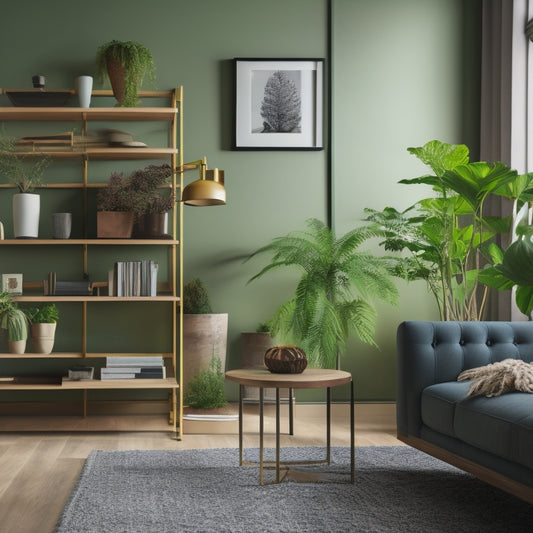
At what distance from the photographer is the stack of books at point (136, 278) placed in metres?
4.27

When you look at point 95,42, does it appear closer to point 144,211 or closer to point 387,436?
point 144,211

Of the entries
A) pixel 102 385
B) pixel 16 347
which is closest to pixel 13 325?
pixel 16 347

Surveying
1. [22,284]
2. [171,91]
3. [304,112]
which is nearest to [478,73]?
[304,112]

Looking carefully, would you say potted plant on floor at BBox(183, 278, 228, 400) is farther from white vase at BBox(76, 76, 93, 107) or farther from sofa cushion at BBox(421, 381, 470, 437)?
sofa cushion at BBox(421, 381, 470, 437)

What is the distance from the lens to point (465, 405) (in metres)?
2.71

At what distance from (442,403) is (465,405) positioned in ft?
0.56

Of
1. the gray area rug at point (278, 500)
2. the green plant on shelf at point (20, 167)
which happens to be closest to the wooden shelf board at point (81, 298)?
the green plant on shelf at point (20, 167)

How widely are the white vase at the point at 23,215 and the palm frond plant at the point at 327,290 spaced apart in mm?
1391

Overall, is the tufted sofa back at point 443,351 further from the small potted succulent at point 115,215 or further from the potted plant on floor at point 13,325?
the potted plant on floor at point 13,325

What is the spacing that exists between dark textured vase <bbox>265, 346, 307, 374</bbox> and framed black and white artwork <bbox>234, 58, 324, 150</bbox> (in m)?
2.05

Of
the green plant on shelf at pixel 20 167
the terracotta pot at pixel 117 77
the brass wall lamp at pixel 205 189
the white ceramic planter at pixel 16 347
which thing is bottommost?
the white ceramic planter at pixel 16 347

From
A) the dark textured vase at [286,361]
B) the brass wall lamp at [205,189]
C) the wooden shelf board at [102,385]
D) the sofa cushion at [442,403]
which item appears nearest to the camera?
the sofa cushion at [442,403]

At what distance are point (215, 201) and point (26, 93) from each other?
4.78 ft

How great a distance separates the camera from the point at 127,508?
8.63 ft
